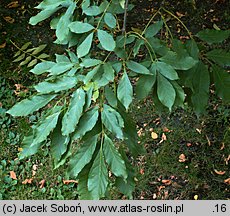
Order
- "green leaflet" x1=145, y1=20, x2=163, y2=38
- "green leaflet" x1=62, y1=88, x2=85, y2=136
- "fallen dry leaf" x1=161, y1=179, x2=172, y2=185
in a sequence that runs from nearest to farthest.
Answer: "green leaflet" x1=62, y1=88, x2=85, y2=136, "green leaflet" x1=145, y1=20, x2=163, y2=38, "fallen dry leaf" x1=161, y1=179, x2=172, y2=185

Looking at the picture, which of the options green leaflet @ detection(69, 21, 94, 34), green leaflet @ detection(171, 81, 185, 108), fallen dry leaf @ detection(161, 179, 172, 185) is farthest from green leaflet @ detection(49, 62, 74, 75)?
fallen dry leaf @ detection(161, 179, 172, 185)

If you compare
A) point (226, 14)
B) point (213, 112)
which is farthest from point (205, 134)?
point (226, 14)

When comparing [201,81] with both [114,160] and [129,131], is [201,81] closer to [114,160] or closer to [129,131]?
[129,131]

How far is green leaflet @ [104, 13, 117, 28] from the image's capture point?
1.30 metres

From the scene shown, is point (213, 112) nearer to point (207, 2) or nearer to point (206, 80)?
point (207, 2)

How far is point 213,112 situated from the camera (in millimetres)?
2725

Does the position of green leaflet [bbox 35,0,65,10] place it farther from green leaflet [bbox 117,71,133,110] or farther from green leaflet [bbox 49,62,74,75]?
green leaflet [bbox 117,71,133,110]

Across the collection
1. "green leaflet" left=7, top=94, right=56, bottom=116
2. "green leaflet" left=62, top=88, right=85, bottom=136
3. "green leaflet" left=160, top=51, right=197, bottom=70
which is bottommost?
"green leaflet" left=160, top=51, right=197, bottom=70

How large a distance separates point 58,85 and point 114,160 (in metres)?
0.26

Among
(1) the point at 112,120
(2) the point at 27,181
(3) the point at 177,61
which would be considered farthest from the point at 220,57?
(2) the point at 27,181

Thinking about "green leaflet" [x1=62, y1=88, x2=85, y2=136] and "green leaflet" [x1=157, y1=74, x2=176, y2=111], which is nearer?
"green leaflet" [x1=62, y1=88, x2=85, y2=136]

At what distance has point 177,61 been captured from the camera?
1322mm

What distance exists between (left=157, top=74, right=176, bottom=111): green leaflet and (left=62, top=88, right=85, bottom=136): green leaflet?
270 millimetres

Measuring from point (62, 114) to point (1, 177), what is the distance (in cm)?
160
